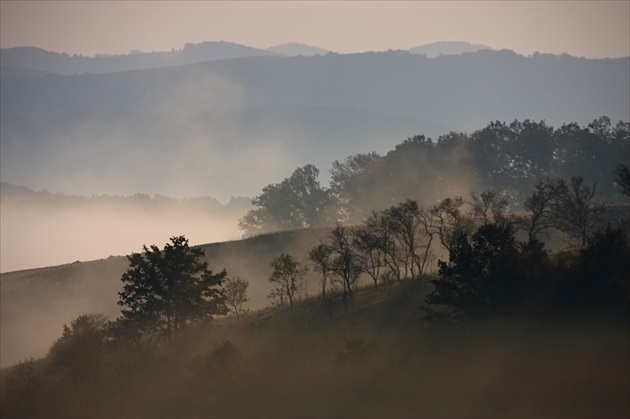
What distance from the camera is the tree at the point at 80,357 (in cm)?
8238

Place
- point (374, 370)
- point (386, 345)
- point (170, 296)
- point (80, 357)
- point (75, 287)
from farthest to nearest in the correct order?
point (75, 287)
point (170, 296)
point (80, 357)
point (386, 345)
point (374, 370)

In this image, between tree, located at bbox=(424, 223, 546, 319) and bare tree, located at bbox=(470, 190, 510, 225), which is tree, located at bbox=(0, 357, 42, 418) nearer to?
tree, located at bbox=(424, 223, 546, 319)

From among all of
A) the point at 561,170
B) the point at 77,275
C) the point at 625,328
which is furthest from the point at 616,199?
the point at 625,328

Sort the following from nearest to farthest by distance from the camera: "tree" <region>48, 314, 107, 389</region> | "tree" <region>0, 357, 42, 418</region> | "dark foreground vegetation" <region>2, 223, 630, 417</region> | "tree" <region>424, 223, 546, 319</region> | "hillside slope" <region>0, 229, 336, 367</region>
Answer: "dark foreground vegetation" <region>2, 223, 630, 417</region> → "tree" <region>424, 223, 546, 319</region> → "tree" <region>0, 357, 42, 418</region> → "tree" <region>48, 314, 107, 389</region> → "hillside slope" <region>0, 229, 336, 367</region>

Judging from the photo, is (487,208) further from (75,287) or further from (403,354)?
(75,287)

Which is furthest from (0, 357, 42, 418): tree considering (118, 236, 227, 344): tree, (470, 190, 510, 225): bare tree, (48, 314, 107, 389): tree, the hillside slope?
the hillside slope

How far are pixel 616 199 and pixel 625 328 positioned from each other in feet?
420

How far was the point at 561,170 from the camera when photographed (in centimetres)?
19212

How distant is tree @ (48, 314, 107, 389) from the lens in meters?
82.4

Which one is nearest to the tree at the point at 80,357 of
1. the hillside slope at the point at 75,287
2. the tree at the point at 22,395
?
the tree at the point at 22,395

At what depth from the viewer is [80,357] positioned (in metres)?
82.9

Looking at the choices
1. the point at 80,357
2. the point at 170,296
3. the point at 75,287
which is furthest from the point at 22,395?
the point at 75,287

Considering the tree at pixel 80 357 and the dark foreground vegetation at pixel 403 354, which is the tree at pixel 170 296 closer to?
the dark foreground vegetation at pixel 403 354

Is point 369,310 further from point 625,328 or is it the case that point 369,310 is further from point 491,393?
point 625,328
